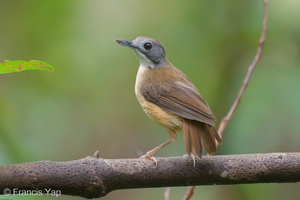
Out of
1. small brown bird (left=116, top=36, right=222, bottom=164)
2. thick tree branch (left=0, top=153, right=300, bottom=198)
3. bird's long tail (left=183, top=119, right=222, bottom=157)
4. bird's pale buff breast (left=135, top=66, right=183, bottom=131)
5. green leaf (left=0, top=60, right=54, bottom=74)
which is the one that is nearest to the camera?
green leaf (left=0, top=60, right=54, bottom=74)

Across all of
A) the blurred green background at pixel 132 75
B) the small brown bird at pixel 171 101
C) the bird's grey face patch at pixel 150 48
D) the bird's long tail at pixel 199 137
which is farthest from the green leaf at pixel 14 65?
the bird's grey face patch at pixel 150 48

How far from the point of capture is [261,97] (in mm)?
4582

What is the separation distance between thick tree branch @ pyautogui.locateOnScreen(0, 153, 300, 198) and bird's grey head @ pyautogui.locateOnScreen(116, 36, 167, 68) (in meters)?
1.55

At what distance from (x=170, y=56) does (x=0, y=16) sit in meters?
2.16

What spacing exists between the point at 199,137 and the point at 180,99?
1.38 feet

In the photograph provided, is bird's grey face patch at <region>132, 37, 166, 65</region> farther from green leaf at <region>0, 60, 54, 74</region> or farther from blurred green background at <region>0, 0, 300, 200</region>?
green leaf at <region>0, 60, 54, 74</region>

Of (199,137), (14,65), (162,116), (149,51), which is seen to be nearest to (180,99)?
(162,116)

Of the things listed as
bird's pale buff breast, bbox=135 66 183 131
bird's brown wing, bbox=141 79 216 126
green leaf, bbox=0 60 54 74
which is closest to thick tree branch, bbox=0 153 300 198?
bird's brown wing, bbox=141 79 216 126

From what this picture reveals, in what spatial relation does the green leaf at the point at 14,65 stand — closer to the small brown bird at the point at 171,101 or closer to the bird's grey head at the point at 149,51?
the small brown bird at the point at 171,101

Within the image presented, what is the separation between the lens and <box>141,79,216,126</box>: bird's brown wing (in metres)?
3.54

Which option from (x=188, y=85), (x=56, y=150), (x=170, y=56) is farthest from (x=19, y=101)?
(x=188, y=85)

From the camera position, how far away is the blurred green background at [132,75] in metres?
4.65

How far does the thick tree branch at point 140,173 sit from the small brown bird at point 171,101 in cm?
15

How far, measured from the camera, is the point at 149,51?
4492mm
